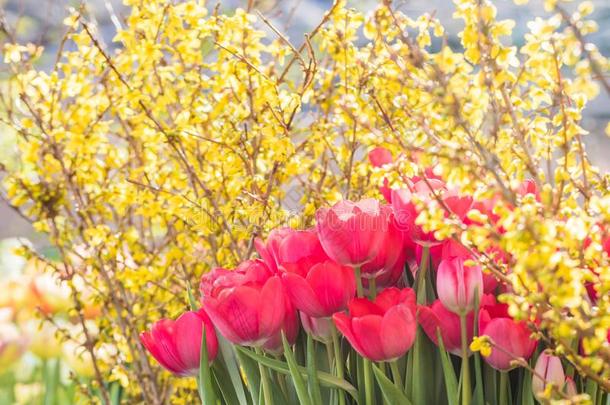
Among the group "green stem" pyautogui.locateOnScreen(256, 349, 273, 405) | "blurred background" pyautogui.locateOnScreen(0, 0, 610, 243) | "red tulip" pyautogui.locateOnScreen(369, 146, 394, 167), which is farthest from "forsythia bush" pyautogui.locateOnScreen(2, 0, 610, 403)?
"blurred background" pyautogui.locateOnScreen(0, 0, 610, 243)

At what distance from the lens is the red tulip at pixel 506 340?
430mm

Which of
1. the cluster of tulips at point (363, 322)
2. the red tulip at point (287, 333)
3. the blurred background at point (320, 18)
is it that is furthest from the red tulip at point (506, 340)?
the blurred background at point (320, 18)

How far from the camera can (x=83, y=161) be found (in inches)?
40.4

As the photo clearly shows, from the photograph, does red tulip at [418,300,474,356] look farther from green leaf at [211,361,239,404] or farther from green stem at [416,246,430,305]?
green leaf at [211,361,239,404]

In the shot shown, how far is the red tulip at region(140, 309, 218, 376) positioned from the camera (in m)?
0.49

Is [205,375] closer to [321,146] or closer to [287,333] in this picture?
[287,333]

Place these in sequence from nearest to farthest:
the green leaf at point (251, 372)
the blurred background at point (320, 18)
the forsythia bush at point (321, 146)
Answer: the forsythia bush at point (321, 146)
the green leaf at point (251, 372)
the blurred background at point (320, 18)

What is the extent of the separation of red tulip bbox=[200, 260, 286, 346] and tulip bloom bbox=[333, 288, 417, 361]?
Result: 38 mm

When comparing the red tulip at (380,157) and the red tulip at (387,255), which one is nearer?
the red tulip at (387,255)

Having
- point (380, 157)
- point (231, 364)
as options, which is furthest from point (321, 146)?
point (231, 364)

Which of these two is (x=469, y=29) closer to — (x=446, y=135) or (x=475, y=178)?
(x=475, y=178)

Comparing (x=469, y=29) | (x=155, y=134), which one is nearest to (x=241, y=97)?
(x=155, y=134)

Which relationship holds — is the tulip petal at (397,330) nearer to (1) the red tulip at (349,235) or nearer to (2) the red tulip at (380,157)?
(1) the red tulip at (349,235)

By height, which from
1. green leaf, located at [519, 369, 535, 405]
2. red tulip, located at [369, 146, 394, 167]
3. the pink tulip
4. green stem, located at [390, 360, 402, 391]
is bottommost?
green leaf, located at [519, 369, 535, 405]
